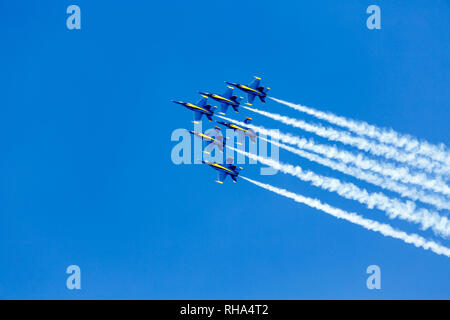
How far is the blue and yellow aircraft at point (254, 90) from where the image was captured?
9744cm

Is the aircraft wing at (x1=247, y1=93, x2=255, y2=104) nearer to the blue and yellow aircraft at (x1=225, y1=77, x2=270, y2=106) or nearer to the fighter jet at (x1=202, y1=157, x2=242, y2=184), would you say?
the blue and yellow aircraft at (x1=225, y1=77, x2=270, y2=106)

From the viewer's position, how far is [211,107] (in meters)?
98.1

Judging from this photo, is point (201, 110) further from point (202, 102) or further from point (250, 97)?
point (250, 97)

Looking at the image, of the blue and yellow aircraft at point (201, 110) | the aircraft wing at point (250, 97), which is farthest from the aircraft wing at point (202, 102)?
the aircraft wing at point (250, 97)

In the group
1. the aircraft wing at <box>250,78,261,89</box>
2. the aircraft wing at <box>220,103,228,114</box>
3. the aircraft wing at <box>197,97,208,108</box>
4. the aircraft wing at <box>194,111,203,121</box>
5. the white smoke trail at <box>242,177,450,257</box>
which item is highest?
the aircraft wing at <box>250,78,261,89</box>

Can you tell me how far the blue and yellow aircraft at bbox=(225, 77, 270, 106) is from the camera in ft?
320

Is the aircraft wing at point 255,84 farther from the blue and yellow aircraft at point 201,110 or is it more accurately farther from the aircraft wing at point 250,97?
the blue and yellow aircraft at point 201,110

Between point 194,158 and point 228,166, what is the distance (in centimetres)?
457

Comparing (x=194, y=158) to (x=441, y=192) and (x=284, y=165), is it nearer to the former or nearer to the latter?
(x=284, y=165)

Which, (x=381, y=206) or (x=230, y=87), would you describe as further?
(x=230, y=87)

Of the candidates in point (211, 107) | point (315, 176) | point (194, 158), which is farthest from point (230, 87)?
point (315, 176)

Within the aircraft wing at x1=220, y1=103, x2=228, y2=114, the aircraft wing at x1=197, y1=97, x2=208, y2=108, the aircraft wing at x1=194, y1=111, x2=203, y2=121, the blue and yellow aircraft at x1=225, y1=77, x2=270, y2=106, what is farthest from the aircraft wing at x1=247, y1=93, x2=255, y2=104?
the aircraft wing at x1=194, y1=111, x2=203, y2=121
